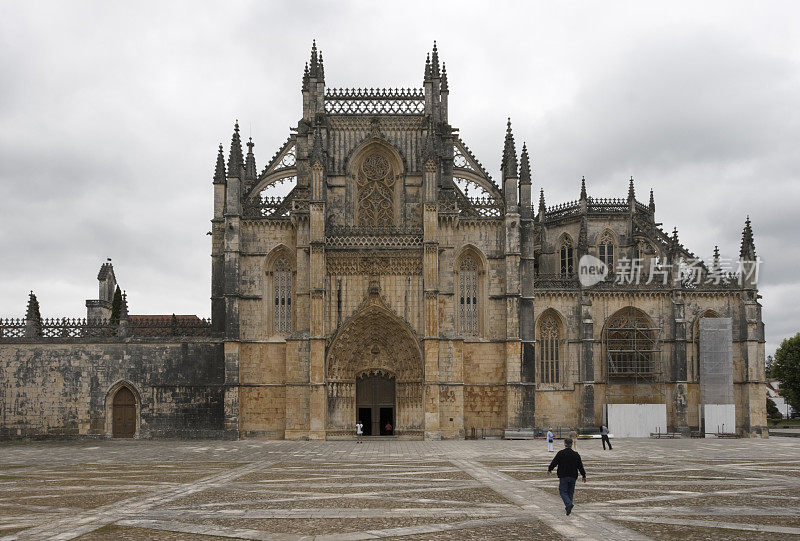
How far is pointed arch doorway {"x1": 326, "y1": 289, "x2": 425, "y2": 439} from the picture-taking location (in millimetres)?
43812

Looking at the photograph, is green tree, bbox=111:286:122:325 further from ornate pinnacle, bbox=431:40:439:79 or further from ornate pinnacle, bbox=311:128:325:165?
ornate pinnacle, bbox=431:40:439:79

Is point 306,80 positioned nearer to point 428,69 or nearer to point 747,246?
point 428,69

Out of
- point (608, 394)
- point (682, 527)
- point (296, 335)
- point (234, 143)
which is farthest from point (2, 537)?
point (608, 394)

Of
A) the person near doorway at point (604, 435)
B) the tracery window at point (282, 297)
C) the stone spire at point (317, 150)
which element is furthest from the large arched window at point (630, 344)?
the stone spire at point (317, 150)

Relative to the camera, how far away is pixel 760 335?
49031 mm

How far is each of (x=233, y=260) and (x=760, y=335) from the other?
33.2 meters

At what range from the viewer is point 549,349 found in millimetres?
49375

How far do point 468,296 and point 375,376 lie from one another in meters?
7.27

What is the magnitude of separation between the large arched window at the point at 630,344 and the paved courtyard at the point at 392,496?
51.9ft

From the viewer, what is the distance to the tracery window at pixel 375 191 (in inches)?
1860

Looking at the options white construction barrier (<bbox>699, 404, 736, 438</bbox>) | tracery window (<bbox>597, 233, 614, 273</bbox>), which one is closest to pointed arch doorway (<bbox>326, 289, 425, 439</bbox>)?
white construction barrier (<bbox>699, 404, 736, 438</bbox>)

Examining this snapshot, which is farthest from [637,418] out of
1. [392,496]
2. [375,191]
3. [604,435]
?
[392,496]

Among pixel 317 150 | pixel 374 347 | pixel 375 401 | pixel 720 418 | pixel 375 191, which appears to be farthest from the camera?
pixel 720 418

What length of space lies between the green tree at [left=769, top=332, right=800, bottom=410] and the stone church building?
22.1 m
